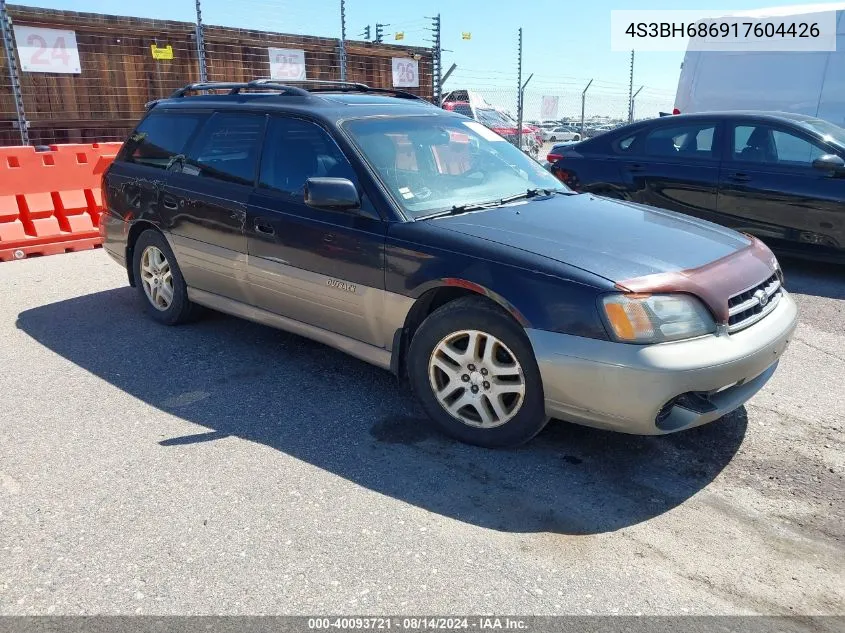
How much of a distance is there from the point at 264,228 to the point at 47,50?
816 cm

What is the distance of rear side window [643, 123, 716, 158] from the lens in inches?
282

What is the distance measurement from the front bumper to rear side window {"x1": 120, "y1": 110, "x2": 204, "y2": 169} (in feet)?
10.6

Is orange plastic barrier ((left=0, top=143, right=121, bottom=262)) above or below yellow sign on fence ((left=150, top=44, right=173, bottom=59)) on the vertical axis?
below

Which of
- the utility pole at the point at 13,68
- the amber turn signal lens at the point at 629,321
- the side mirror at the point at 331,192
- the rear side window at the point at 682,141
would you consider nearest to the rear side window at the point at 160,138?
the side mirror at the point at 331,192

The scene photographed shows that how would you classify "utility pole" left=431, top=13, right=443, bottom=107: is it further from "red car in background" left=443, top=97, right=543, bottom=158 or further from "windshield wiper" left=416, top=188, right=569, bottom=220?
"windshield wiper" left=416, top=188, right=569, bottom=220

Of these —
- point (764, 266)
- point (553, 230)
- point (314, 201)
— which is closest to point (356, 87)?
point (314, 201)

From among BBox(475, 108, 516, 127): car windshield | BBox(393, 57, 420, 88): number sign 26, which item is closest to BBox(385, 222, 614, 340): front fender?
BBox(393, 57, 420, 88): number sign 26

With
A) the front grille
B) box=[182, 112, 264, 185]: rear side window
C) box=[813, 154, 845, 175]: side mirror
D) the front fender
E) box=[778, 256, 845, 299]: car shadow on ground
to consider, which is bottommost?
box=[778, 256, 845, 299]: car shadow on ground

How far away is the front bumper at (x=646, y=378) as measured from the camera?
2953mm

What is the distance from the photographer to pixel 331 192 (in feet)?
12.1

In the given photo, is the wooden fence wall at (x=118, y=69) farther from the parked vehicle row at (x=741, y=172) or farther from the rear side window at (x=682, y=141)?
the rear side window at (x=682, y=141)

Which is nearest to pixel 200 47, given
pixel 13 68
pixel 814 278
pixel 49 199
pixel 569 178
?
pixel 13 68

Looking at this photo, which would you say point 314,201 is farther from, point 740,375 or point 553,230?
point 740,375

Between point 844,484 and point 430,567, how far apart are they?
1957 mm
